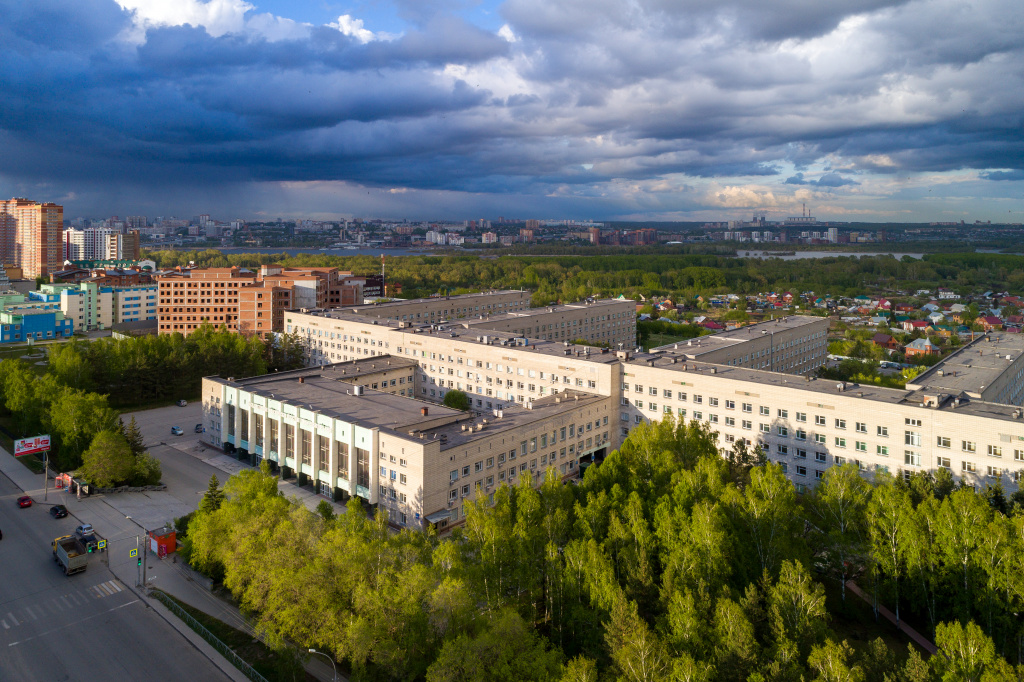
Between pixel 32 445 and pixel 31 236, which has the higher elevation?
pixel 31 236

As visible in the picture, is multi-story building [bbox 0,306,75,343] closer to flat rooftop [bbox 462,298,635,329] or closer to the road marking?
flat rooftop [bbox 462,298,635,329]

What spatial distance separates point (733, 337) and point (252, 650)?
43.4 metres

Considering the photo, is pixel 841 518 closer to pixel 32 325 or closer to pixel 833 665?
pixel 833 665

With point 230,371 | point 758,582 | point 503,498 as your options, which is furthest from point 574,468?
point 230,371

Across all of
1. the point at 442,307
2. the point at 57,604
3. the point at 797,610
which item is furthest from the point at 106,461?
the point at 442,307

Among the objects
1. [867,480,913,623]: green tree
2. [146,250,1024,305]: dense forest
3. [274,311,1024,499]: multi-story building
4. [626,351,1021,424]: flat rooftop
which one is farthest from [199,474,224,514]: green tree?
[146,250,1024,305]: dense forest

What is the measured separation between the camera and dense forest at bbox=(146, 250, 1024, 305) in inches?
5704

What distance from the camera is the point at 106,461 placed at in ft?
113

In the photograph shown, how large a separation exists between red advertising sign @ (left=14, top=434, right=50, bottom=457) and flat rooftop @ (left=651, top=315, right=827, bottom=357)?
39.8 m

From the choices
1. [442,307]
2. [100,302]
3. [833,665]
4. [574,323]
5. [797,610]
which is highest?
[100,302]

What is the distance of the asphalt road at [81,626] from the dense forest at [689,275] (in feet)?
320

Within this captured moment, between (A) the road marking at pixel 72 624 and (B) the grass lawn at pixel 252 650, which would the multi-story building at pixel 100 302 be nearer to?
(A) the road marking at pixel 72 624

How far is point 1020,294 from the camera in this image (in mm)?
137750

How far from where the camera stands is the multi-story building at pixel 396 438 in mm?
30547
